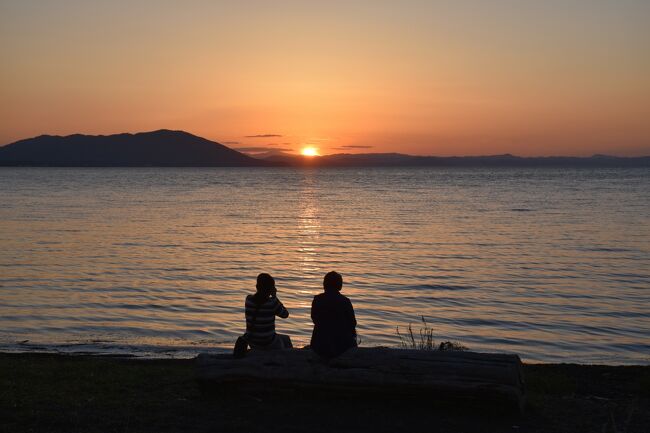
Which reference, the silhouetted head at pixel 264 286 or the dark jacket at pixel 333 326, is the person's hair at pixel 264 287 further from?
the dark jacket at pixel 333 326

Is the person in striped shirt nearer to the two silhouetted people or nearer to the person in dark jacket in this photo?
the two silhouetted people

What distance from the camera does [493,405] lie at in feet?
30.8

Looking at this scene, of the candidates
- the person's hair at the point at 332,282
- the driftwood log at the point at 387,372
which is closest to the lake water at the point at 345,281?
the driftwood log at the point at 387,372

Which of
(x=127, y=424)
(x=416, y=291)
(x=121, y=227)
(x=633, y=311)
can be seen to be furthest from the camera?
(x=121, y=227)

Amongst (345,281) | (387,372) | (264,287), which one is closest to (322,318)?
(264,287)

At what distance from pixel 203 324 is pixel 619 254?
2197 centimetres

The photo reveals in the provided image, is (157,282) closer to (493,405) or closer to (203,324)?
(203,324)

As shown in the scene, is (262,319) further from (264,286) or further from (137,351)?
(137,351)

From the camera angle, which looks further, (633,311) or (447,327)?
(633,311)

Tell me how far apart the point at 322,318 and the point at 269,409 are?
1.36 metres

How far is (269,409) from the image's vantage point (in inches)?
376

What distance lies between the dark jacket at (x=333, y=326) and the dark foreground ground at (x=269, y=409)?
610 mm

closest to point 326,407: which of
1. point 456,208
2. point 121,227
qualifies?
point 121,227

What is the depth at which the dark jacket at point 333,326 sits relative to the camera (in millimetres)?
9836
